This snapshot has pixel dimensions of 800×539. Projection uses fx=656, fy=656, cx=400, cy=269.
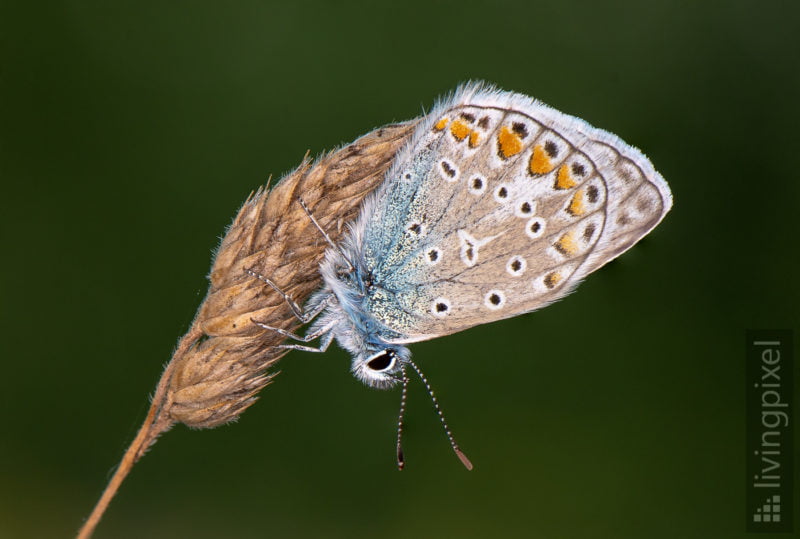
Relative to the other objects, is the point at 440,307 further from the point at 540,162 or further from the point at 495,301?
the point at 540,162

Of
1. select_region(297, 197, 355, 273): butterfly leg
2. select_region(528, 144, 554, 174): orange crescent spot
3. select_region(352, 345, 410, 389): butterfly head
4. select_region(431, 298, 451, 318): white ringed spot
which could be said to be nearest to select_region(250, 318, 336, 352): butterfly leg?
select_region(352, 345, 410, 389): butterfly head

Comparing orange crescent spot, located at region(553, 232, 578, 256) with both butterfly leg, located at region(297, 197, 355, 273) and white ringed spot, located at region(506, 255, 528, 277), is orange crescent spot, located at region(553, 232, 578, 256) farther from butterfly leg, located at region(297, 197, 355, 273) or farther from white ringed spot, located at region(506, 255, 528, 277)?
butterfly leg, located at region(297, 197, 355, 273)

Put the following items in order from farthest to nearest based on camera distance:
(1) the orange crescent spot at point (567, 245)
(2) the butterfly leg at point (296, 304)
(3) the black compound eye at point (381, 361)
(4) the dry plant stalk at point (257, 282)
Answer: (3) the black compound eye at point (381, 361)
(1) the orange crescent spot at point (567, 245)
(2) the butterfly leg at point (296, 304)
(4) the dry plant stalk at point (257, 282)

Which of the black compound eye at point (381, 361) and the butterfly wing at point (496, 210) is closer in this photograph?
the butterfly wing at point (496, 210)

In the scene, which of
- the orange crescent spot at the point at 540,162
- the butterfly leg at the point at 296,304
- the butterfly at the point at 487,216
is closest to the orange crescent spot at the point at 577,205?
the butterfly at the point at 487,216

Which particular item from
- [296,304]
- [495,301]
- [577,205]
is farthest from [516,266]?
[296,304]

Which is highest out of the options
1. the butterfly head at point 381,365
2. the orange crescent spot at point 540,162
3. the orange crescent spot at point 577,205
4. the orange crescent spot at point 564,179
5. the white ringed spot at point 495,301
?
the orange crescent spot at point 540,162

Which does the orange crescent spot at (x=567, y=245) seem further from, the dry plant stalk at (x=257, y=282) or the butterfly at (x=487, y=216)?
the dry plant stalk at (x=257, y=282)

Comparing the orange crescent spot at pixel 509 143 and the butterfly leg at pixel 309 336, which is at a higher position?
the orange crescent spot at pixel 509 143
